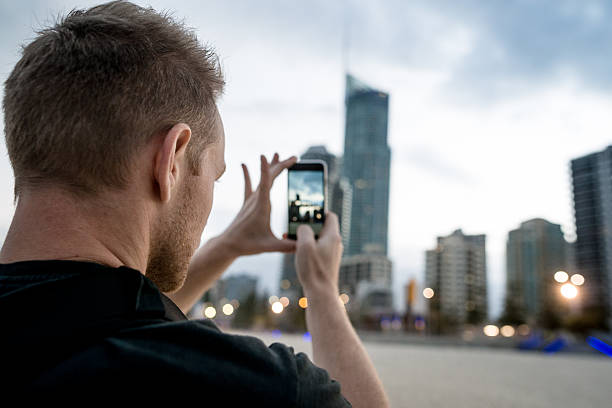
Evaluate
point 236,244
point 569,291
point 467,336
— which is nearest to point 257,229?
point 236,244

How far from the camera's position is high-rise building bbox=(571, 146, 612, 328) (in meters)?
49.7

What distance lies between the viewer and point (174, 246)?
94 cm

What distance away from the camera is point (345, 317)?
113 cm

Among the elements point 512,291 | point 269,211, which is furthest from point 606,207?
point 269,211

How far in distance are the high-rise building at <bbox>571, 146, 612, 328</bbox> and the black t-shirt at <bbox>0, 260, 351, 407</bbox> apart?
5258 centimetres

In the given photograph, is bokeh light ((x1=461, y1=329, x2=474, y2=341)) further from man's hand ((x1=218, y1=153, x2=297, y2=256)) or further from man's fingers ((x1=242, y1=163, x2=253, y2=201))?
man's hand ((x1=218, y1=153, x2=297, y2=256))

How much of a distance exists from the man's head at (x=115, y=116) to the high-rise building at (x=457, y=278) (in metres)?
53.9

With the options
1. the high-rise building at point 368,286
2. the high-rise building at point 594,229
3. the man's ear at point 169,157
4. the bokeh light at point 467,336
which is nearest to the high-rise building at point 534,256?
the high-rise building at point 594,229

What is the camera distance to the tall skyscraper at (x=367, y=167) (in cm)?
7138

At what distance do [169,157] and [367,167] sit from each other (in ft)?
250

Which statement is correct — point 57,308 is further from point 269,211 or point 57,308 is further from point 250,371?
point 269,211

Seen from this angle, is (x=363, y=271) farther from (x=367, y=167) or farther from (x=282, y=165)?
(x=282, y=165)

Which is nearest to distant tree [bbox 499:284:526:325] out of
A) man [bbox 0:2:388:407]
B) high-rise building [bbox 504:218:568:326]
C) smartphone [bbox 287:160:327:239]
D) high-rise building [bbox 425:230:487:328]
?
high-rise building [bbox 504:218:568:326]

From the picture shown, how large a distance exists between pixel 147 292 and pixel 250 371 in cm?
21
